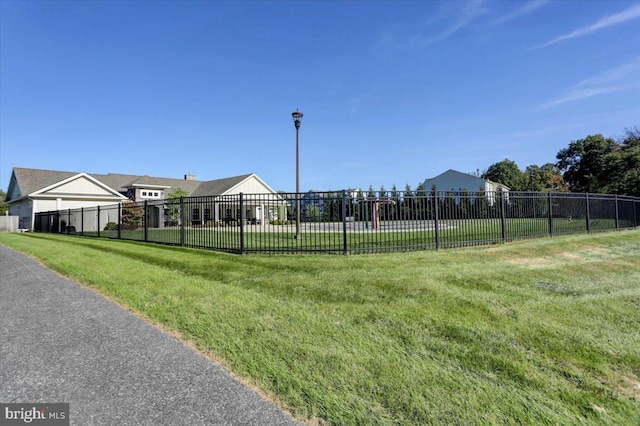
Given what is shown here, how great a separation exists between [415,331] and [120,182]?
4082 cm

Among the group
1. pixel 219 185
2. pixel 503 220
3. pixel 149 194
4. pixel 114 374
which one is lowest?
pixel 114 374

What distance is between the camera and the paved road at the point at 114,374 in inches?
91.6

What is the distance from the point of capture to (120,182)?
36.5 m

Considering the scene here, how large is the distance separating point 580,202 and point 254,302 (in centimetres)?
1379

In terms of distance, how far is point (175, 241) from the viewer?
39.3ft

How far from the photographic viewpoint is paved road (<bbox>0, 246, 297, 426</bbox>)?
7.63 feet

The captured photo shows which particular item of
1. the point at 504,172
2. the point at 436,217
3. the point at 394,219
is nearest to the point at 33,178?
the point at 394,219

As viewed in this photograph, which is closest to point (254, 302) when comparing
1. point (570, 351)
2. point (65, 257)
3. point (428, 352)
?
point (428, 352)

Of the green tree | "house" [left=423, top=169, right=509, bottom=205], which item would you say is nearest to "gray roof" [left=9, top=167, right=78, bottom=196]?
"house" [left=423, top=169, right=509, bottom=205]

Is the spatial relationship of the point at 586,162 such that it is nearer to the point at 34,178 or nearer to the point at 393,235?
the point at 393,235

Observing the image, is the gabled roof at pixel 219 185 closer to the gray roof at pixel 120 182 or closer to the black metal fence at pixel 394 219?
the gray roof at pixel 120 182

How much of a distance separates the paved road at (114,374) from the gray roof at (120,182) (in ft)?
97.2

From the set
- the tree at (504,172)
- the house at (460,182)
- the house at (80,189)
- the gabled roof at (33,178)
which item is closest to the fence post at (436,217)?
the house at (80,189)

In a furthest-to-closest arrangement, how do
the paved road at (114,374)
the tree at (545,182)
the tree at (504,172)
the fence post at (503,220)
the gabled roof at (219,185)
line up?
the tree at (504,172)
the tree at (545,182)
the gabled roof at (219,185)
the fence post at (503,220)
the paved road at (114,374)
